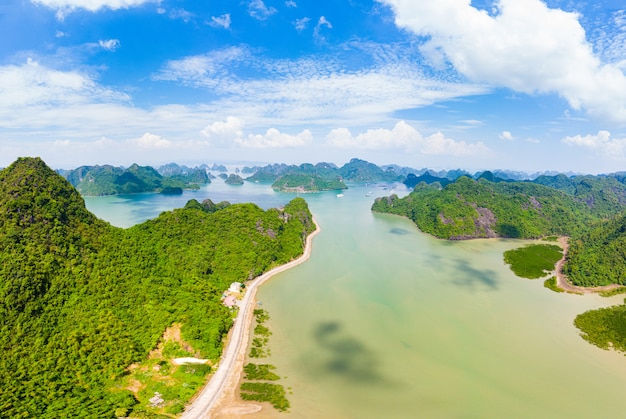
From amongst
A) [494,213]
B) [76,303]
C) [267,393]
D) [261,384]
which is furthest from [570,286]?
[76,303]

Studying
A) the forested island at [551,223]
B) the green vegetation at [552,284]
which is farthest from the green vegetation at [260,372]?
the green vegetation at [552,284]

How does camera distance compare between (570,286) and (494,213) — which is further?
(494,213)

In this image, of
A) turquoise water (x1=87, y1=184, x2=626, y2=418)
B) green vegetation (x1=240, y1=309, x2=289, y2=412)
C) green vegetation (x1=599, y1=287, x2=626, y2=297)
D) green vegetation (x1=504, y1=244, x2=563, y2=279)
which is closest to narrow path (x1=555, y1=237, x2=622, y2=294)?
green vegetation (x1=599, y1=287, x2=626, y2=297)

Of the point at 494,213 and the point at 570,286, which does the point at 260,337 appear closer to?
the point at 570,286

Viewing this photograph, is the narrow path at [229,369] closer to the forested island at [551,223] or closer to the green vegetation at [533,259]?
the forested island at [551,223]

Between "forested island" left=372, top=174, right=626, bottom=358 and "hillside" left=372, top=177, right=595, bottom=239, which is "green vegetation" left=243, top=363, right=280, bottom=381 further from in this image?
"hillside" left=372, top=177, right=595, bottom=239

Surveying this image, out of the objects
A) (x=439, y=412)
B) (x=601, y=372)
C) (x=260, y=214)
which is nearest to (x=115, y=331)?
(x=439, y=412)

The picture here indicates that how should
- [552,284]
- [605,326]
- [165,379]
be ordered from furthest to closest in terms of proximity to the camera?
[552,284] → [605,326] → [165,379]

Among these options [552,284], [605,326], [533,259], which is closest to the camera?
[605,326]
